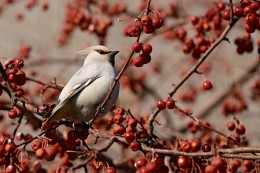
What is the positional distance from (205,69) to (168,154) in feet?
6.75

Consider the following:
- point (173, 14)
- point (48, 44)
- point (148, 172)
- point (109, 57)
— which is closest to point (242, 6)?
point (109, 57)

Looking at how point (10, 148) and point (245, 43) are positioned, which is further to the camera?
point (245, 43)

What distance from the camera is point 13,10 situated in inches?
260

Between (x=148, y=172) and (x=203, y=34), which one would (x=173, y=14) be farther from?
(x=148, y=172)

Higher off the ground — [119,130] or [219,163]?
[219,163]

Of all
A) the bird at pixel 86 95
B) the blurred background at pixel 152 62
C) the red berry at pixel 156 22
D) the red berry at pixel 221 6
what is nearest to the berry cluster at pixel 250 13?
the red berry at pixel 221 6

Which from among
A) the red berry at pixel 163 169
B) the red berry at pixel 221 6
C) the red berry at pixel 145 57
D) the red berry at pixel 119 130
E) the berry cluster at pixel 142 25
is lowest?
the red berry at pixel 119 130

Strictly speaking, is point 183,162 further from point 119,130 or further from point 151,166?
point 119,130

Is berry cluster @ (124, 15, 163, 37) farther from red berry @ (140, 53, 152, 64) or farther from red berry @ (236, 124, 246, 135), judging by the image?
red berry @ (236, 124, 246, 135)

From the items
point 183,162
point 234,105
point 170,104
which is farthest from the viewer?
point 234,105

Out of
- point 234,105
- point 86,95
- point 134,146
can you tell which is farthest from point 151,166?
point 234,105

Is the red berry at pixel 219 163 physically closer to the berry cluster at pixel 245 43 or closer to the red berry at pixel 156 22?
the red berry at pixel 156 22

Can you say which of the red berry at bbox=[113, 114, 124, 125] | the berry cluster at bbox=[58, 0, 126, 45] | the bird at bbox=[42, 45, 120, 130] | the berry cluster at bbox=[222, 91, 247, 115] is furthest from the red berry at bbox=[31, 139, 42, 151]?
the berry cluster at bbox=[222, 91, 247, 115]

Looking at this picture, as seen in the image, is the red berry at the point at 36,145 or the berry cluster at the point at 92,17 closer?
the red berry at the point at 36,145
